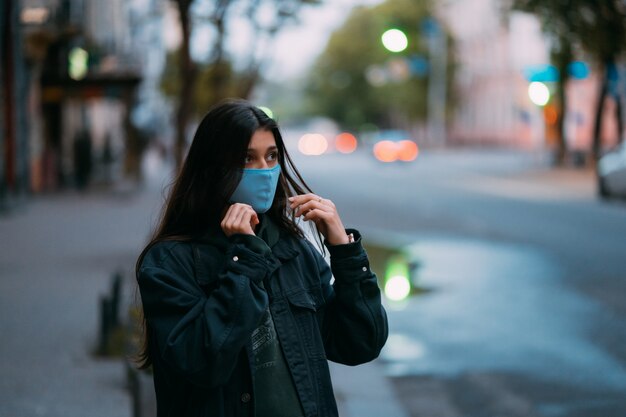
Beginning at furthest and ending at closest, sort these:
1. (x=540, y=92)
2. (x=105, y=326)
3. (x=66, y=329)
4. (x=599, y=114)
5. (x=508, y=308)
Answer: (x=540, y=92) → (x=599, y=114) → (x=508, y=308) → (x=66, y=329) → (x=105, y=326)

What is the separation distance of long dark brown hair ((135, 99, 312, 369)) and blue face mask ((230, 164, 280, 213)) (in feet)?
0.06

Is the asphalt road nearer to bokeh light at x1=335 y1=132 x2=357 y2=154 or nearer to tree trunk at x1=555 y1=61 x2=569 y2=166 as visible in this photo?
tree trunk at x1=555 y1=61 x2=569 y2=166

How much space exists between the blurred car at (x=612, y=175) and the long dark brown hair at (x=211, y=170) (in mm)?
24708

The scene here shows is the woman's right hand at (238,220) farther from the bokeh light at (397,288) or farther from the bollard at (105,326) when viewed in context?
the bokeh light at (397,288)

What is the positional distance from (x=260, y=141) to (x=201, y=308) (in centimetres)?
45

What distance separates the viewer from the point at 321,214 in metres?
2.92

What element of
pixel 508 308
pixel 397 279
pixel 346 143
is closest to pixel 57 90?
pixel 397 279

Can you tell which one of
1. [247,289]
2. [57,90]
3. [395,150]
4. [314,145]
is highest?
[247,289]

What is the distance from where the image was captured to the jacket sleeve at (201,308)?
264cm

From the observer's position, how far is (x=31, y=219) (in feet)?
72.4

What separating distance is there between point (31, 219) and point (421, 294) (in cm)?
1187

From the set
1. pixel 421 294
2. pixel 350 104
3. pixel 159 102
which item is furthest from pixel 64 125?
pixel 350 104

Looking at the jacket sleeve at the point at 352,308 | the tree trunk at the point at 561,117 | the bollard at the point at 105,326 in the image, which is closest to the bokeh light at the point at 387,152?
the tree trunk at the point at 561,117

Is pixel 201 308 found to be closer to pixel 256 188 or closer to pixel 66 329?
pixel 256 188
